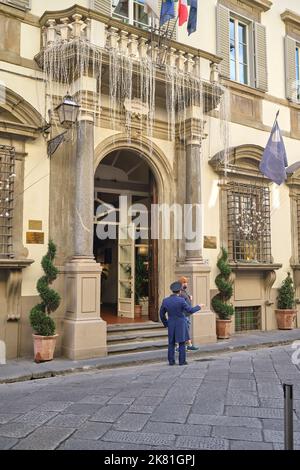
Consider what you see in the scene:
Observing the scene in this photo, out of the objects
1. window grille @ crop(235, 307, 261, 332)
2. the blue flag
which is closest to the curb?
window grille @ crop(235, 307, 261, 332)

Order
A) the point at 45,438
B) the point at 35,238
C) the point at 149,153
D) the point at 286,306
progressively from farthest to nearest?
1. the point at 286,306
2. the point at 149,153
3. the point at 35,238
4. the point at 45,438

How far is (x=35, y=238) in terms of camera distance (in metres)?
9.20

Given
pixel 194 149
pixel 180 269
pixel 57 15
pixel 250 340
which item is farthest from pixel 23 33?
pixel 250 340

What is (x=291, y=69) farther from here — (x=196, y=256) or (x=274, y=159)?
(x=196, y=256)

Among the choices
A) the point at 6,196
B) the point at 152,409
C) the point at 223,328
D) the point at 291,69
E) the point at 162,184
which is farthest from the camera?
the point at 291,69

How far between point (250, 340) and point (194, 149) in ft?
15.3

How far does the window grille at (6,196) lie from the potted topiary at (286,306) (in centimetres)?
759

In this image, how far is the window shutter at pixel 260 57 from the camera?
13.4 m

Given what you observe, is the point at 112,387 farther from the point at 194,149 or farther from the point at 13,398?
the point at 194,149

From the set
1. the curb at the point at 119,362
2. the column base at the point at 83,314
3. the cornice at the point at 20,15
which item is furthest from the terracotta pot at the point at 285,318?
the cornice at the point at 20,15

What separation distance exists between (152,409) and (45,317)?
3.56 m

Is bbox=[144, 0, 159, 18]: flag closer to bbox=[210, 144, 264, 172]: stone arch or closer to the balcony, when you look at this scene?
the balcony

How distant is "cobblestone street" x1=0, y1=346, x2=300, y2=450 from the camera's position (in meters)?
4.54

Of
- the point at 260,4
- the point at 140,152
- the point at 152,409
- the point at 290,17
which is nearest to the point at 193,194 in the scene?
the point at 140,152
